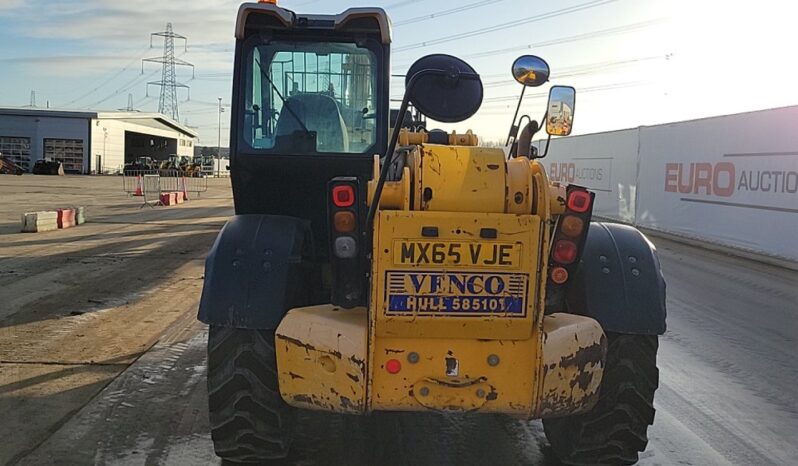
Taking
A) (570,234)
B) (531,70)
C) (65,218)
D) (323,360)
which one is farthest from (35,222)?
(570,234)

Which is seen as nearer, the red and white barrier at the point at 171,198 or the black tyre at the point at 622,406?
the black tyre at the point at 622,406

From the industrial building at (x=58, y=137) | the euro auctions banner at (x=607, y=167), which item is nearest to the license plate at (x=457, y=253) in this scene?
the euro auctions banner at (x=607, y=167)

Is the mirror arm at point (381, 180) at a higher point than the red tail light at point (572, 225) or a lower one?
higher

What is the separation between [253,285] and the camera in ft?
13.0

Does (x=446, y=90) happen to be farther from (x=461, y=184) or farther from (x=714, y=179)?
(x=714, y=179)

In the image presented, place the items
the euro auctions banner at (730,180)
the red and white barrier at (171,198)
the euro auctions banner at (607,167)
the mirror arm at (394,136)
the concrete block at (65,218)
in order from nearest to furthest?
1. the mirror arm at (394,136)
2. the euro auctions banner at (730,180)
3. the concrete block at (65,218)
4. the euro auctions banner at (607,167)
5. the red and white barrier at (171,198)

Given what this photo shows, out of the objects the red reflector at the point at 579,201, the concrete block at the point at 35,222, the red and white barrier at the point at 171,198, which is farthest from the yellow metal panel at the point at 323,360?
the red and white barrier at the point at 171,198

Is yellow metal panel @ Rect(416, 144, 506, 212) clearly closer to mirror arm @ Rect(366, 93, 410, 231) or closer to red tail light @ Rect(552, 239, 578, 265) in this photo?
mirror arm @ Rect(366, 93, 410, 231)

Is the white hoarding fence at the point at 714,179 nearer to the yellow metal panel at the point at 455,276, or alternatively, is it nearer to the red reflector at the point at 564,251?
the red reflector at the point at 564,251

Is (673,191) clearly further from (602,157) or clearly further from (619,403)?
(619,403)

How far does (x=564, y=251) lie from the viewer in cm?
363

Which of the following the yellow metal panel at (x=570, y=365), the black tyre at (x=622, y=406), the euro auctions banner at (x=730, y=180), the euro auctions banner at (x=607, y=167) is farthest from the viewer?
the euro auctions banner at (x=607, y=167)

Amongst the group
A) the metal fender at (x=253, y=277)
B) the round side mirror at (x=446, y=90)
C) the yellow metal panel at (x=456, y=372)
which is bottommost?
the yellow metal panel at (x=456, y=372)

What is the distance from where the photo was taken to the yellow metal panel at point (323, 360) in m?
3.54
